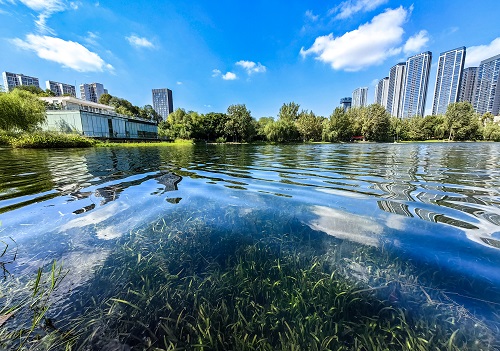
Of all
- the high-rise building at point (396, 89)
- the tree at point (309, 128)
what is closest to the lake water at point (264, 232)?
the tree at point (309, 128)

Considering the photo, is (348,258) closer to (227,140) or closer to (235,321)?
(235,321)

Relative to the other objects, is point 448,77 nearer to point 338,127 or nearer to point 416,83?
point 416,83

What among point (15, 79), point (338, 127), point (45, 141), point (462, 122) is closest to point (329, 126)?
point (338, 127)

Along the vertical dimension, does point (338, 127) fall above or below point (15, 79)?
below

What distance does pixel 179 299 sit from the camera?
2111 mm

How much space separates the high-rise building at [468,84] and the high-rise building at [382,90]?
37107mm

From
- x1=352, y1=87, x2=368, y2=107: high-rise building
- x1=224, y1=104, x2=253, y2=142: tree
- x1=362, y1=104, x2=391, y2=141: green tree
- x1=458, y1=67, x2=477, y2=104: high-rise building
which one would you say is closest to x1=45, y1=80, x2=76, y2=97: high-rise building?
x1=224, y1=104, x2=253, y2=142: tree

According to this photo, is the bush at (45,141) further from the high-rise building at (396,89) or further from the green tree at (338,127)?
the high-rise building at (396,89)

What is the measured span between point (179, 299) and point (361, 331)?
175cm

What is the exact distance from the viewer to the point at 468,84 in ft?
394

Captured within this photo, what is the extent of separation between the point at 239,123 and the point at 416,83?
13025cm

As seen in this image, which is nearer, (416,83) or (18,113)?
(18,113)

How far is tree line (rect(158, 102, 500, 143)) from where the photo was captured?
2454 inches

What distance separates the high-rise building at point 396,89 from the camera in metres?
130
